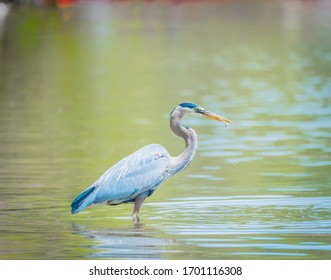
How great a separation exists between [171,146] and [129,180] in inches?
254

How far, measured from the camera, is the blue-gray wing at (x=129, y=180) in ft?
42.8

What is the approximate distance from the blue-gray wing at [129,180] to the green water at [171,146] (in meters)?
0.27

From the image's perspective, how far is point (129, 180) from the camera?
1320 centimetres

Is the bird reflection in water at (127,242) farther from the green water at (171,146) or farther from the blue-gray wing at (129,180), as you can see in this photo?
the blue-gray wing at (129,180)

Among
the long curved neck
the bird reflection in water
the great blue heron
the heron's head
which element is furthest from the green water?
the heron's head

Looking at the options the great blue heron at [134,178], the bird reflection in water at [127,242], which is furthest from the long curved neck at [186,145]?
the bird reflection in water at [127,242]

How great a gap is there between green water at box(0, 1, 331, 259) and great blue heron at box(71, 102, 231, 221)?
0.26m

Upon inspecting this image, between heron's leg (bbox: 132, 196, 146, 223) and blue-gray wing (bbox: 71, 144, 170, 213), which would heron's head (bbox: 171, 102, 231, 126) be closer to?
blue-gray wing (bbox: 71, 144, 170, 213)

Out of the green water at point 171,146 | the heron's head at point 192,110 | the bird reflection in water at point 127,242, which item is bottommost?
the green water at point 171,146

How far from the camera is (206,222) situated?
13164 mm

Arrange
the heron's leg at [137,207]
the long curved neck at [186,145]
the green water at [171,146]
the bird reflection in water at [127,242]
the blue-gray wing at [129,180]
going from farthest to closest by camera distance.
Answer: the long curved neck at [186,145] < the heron's leg at [137,207] < the blue-gray wing at [129,180] < the green water at [171,146] < the bird reflection in water at [127,242]

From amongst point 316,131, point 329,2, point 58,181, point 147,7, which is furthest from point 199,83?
point 329,2

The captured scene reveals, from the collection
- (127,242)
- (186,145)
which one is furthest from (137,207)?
(127,242)

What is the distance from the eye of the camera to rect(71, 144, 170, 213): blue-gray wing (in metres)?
13.1
